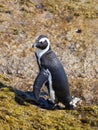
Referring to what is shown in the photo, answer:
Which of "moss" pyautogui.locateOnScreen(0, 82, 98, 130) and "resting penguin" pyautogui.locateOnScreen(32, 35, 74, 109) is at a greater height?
"resting penguin" pyautogui.locateOnScreen(32, 35, 74, 109)

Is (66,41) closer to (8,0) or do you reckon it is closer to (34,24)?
(34,24)

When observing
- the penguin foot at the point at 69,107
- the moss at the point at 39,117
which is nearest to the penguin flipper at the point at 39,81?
the moss at the point at 39,117

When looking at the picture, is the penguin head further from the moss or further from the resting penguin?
the moss

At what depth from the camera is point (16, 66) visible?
22.3 ft

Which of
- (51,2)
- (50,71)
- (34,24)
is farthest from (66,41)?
(50,71)

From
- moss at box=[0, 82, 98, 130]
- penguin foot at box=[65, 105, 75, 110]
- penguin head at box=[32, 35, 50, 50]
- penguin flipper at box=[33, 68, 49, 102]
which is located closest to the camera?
moss at box=[0, 82, 98, 130]

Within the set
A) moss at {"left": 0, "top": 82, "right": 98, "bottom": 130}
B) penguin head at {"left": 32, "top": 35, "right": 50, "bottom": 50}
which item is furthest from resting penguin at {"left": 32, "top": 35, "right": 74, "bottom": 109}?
moss at {"left": 0, "top": 82, "right": 98, "bottom": 130}

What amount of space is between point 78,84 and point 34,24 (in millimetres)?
1799

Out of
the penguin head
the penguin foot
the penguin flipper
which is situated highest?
the penguin head

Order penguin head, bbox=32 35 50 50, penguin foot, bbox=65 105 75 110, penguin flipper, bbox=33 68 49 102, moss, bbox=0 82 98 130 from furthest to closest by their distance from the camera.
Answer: penguin foot, bbox=65 105 75 110
penguin head, bbox=32 35 50 50
penguin flipper, bbox=33 68 49 102
moss, bbox=0 82 98 130

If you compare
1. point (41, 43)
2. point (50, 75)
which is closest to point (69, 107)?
point (50, 75)

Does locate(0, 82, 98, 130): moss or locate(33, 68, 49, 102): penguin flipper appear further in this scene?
locate(33, 68, 49, 102): penguin flipper

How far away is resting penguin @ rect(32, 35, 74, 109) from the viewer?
17.2ft

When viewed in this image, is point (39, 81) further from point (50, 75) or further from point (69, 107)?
point (69, 107)
